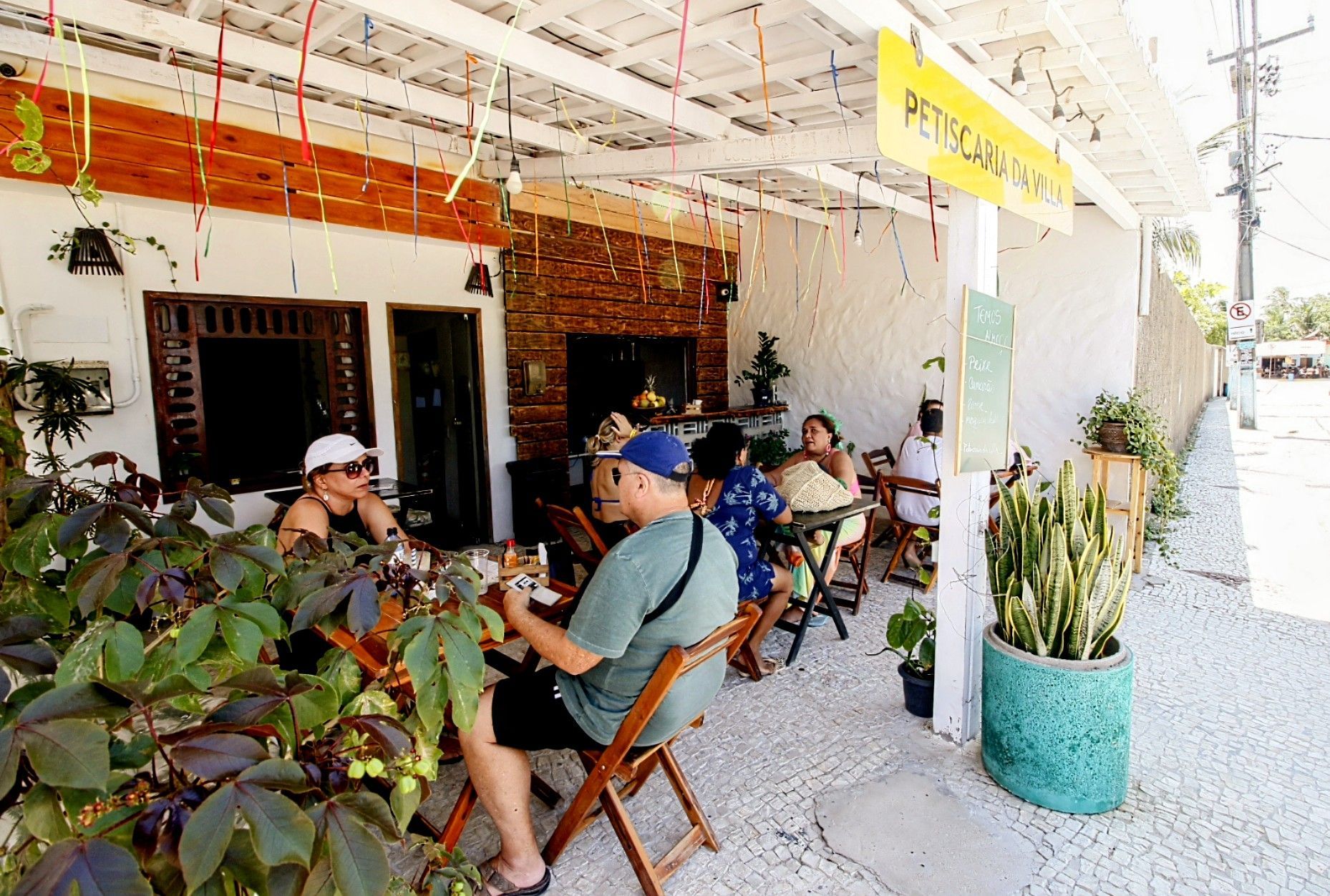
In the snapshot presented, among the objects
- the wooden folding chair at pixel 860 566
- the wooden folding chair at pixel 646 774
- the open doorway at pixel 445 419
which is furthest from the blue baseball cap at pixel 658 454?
the open doorway at pixel 445 419

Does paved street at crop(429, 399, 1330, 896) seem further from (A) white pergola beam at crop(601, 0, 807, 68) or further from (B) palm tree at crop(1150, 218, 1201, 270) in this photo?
(B) palm tree at crop(1150, 218, 1201, 270)

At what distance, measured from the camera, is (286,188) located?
13.0ft

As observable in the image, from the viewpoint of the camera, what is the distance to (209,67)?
335 cm

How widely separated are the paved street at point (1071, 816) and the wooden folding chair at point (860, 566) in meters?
0.14

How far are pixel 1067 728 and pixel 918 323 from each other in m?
4.51

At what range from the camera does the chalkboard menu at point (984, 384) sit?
253cm

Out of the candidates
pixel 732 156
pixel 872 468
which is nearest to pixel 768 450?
pixel 872 468

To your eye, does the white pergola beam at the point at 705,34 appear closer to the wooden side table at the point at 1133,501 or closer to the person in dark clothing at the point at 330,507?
the person in dark clothing at the point at 330,507

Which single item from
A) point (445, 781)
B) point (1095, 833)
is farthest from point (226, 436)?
point (1095, 833)

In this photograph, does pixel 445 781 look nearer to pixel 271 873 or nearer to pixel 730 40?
pixel 271 873

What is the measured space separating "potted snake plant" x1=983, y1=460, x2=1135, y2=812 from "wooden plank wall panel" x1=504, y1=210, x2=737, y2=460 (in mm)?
4018

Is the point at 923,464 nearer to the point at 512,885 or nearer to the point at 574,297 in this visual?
the point at 574,297

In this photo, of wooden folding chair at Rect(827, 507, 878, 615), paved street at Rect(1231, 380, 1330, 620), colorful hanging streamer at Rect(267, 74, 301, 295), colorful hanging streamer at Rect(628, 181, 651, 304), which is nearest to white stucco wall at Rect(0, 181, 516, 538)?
colorful hanging streamer at Rect(267, 74, 301, 295)

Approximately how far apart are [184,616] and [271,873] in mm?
531
